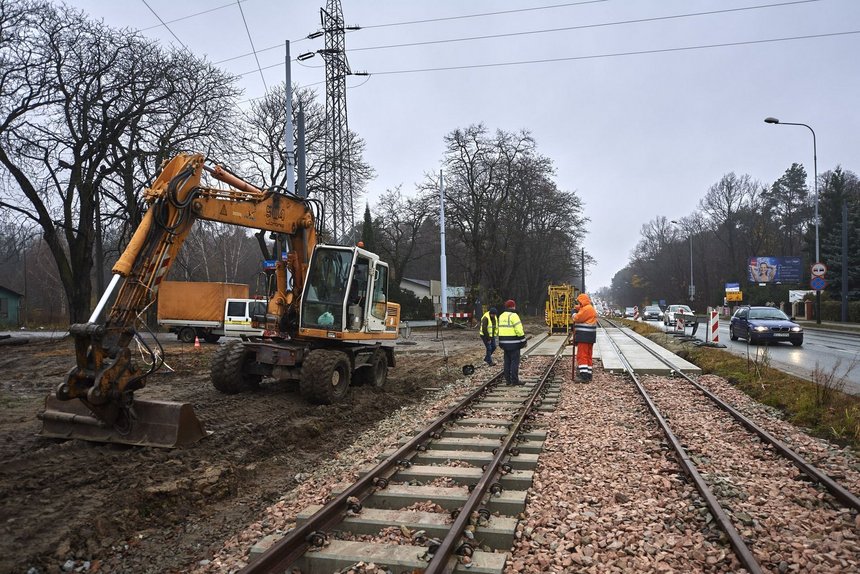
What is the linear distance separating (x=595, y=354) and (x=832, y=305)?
107 ft

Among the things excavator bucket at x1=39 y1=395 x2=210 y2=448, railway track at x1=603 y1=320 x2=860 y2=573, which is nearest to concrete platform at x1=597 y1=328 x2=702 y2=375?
railway track at x1=603 y1=320 x2=860 y2=573

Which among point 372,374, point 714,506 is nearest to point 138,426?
point 372,374

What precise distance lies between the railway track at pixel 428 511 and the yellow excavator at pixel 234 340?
281cm

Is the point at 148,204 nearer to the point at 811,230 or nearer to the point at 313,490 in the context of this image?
the point at 313,490

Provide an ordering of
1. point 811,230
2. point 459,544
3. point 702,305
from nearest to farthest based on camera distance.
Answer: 1. point 459,544
2. point 811,230
3. point 702,305

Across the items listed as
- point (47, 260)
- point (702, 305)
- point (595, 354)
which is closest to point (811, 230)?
point (702, 305)

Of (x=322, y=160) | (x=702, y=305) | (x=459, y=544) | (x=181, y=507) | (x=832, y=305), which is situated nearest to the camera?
(x=459, y=544)

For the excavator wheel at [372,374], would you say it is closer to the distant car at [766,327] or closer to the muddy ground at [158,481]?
the muddy ground at [158,481]

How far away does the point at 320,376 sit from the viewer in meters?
9.70

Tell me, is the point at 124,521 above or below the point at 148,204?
below

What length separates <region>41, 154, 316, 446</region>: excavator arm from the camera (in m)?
6.42

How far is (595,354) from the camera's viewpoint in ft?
63.3

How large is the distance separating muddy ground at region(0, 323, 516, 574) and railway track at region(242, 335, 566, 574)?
96 centimetres

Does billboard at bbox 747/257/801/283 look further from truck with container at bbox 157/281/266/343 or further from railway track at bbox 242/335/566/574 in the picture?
railway track at bbox 242/335/566/574
